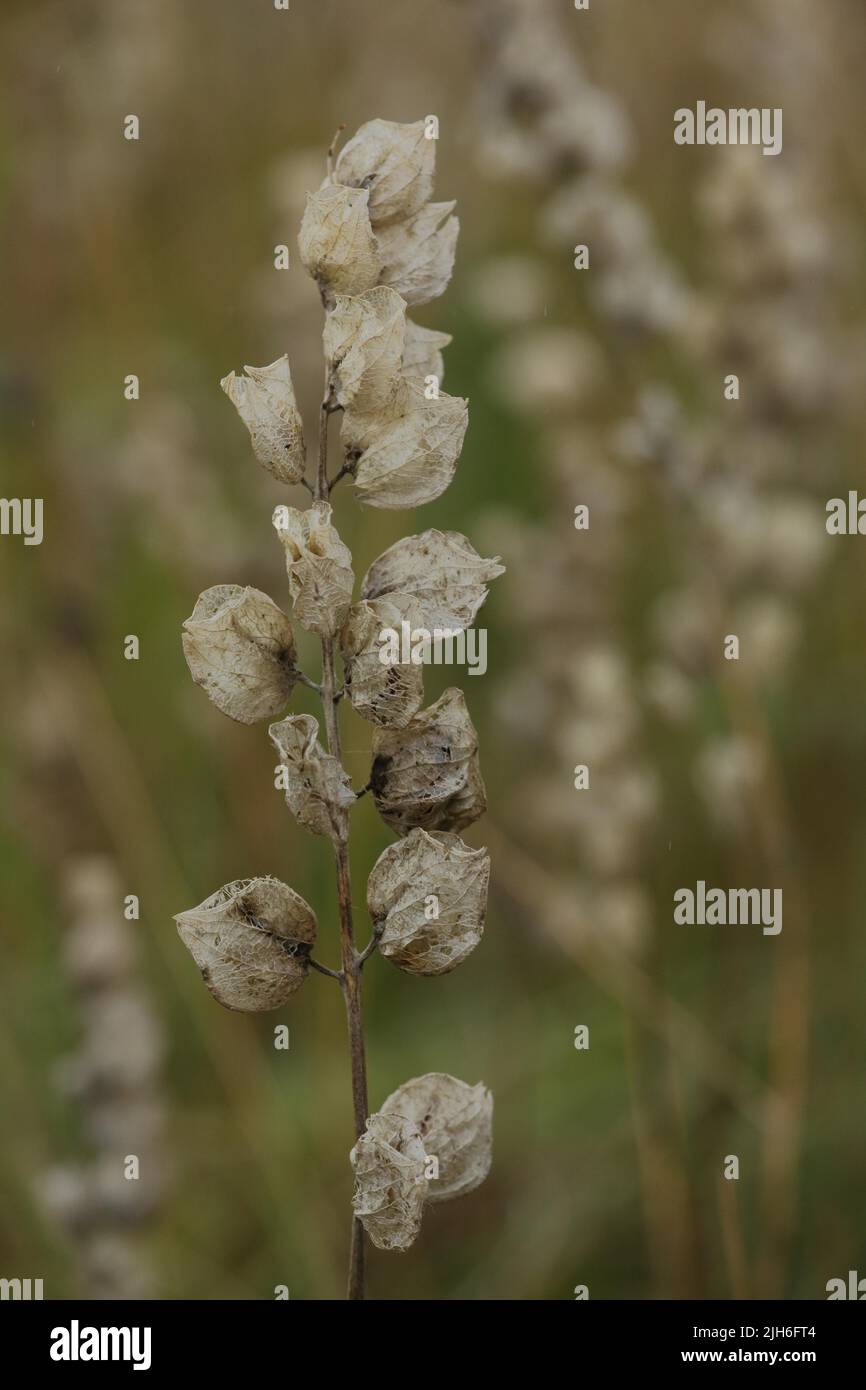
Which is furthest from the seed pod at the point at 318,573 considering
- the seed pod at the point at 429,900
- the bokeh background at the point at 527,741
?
the bokeh background at the point at 527,741

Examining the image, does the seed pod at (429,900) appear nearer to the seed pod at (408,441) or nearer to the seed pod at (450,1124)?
the seed pod at (450,1124)

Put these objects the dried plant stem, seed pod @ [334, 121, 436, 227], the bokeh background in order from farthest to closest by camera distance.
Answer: the bokeh background → seed pod @ [334, 121, 436, 227] → the dried plant stem

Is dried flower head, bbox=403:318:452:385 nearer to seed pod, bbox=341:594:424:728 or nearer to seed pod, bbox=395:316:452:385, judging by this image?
seed pod, bbox=395:316:452:385

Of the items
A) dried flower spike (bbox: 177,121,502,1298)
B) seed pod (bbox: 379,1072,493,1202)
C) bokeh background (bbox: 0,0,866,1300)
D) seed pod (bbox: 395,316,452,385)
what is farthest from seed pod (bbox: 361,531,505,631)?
bokeh background (bbox: 0,0,866,1300)

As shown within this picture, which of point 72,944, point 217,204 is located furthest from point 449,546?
point 217,204

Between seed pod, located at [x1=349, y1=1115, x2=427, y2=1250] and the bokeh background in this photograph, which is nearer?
seed pod, located at [x1=349, y1=1115, x2=427, y2=1250]

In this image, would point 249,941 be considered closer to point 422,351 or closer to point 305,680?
point 305,680

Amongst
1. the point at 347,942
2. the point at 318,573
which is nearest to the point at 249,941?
the point at 347,942

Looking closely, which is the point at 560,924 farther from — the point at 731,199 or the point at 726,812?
the point at 731,199
